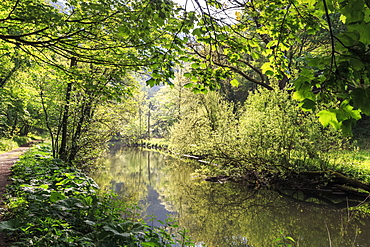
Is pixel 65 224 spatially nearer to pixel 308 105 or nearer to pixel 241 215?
pixel 308 105

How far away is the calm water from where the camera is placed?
5.90 metres

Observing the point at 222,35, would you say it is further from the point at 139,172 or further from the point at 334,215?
the point at 139,172

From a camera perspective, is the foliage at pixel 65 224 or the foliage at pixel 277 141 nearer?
the foliage at pixel 65 224

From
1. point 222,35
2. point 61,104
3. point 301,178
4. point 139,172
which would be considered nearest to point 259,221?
point 301,178

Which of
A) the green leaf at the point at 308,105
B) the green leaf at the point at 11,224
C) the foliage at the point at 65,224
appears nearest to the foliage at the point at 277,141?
the foliage at the point at 65,224

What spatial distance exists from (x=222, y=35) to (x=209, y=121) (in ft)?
48.7

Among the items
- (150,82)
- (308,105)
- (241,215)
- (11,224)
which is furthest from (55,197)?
(241,215)

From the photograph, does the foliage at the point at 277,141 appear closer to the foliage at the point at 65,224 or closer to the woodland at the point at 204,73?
the woodland at the point at 204,73

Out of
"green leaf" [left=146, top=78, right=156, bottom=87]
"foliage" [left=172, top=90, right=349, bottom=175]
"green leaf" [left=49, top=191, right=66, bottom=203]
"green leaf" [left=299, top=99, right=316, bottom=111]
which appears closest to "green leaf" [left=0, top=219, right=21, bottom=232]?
"green leaf" [left=49, top=191, right=66, bottom=203]

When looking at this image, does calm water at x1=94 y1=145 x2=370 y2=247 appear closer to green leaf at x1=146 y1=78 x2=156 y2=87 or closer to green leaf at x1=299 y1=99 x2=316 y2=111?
green leaf at x1=299 y1=99 x2=316 y2=111

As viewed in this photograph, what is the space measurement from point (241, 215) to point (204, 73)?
5660mm

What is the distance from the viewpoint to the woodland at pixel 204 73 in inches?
107

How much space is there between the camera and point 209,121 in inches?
704

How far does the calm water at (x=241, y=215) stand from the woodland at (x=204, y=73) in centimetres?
159
